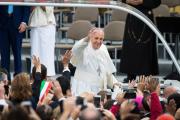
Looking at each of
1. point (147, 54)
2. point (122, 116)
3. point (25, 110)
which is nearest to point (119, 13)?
point (147, 54)

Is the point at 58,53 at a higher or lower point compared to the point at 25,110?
lower

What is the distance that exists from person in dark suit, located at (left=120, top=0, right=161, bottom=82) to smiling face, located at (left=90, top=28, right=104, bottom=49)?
213 centimetres

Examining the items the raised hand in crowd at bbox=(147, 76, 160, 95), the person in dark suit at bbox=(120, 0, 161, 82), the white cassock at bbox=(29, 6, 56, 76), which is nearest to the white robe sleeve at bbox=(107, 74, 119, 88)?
the raised hand in crowd at bbox=(147, 76, 160, 95)

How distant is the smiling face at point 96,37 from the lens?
1435cm

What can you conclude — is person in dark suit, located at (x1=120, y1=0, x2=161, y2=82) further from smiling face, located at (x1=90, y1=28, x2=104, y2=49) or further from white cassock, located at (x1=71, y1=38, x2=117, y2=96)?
smiling face, located at (x1=90, y1=28, x2=104, y2=49)

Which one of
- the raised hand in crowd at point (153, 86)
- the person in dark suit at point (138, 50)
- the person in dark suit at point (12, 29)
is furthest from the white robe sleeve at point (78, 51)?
the raised hand in crowd at point (153, 86)

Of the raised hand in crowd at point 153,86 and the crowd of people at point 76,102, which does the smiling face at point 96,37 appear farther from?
the raised hand in crowd at point 153,86

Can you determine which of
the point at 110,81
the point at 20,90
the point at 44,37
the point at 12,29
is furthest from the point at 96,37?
the point at 20,90

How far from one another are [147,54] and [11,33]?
2304 mm

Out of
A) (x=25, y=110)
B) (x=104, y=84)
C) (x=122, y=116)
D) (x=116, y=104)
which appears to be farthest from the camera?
(x=104, y=84)

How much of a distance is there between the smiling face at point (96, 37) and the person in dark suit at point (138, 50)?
213cm

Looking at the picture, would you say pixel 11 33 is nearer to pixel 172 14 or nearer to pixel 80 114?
pixel 172 14

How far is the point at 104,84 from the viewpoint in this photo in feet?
47.2

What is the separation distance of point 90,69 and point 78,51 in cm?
34
